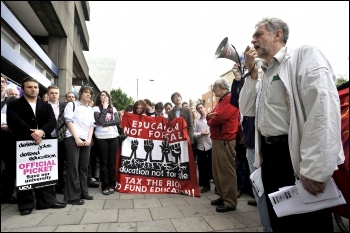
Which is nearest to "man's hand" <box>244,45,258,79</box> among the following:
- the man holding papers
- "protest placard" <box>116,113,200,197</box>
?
the man holding papers

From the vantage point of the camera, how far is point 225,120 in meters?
3.79

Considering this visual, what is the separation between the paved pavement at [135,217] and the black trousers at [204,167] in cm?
96

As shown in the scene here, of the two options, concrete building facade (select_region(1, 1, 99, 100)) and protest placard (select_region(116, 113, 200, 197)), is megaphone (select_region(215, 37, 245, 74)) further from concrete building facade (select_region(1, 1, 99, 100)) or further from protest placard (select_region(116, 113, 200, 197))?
concrete building facade (select_region(1, 1, 99, 100))

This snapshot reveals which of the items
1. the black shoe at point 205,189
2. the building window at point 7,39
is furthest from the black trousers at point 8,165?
the building window at point 7,39

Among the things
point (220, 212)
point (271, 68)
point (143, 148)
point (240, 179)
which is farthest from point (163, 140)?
point (271, 68)

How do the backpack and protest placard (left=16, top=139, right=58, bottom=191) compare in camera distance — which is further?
the backpack

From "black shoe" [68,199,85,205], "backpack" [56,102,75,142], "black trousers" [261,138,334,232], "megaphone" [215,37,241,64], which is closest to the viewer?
"black trousers" [261,138,334,232]

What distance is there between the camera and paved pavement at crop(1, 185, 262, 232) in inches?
117

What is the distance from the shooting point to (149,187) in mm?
4859

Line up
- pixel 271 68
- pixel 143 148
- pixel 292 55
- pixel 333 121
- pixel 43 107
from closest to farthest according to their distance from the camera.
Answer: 1. pixel 333 121
2. pixel 292 55
3. pixel 271 68
4. pixel 43 107
5. pixel 143 148

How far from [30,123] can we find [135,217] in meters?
2.11

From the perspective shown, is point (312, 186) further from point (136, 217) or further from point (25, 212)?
point (25, 212)

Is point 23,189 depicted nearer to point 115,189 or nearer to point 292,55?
point 115,189

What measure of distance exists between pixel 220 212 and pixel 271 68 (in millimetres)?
2538
